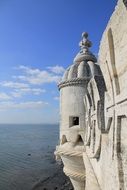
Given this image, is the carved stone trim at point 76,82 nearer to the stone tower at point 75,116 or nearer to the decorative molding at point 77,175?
the stone tower at point 75,116

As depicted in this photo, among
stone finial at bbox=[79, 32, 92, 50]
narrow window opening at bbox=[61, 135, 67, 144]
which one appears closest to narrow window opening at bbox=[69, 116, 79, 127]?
narrow window opening at bbox=[61, 135, 67, 144]

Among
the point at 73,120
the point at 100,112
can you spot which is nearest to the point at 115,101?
the point at 100,112

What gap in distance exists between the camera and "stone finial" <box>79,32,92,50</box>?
38.9 feet

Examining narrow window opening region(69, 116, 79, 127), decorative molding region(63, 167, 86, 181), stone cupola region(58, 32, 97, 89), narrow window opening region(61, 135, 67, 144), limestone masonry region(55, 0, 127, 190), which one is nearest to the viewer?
limestone masonry region(55, 0, 127, 190)

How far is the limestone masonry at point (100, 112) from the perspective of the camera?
16.8 ft

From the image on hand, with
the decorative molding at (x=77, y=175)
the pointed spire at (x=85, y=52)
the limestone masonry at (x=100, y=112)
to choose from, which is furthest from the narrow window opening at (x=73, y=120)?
the pointed spire at (x=85, y=52)

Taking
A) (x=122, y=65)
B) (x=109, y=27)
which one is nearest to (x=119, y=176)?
(x=122, y=65)

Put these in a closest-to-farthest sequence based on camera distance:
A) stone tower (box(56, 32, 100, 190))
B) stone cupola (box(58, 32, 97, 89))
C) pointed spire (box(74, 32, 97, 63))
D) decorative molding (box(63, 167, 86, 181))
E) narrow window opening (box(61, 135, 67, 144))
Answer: decorative molding (box(63, 167, 86, 181))
stone tower (box(56, 32, 100, 190))
stone cupola (box(58, 32, 97, 89))
narrow window opening (box(61, 135, 67, 144))
pointed spire (box(74, 32, 97, 63))

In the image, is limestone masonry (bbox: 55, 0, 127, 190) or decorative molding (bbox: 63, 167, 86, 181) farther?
decorative molding (bbox: 63, 167, 86, 181)

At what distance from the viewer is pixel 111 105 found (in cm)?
593

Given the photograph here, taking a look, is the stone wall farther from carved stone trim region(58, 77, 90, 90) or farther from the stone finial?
the stone finial

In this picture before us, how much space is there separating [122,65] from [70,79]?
19.4ft

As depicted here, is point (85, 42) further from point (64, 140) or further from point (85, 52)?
point (64, 140)

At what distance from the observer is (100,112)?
7.13 metres
